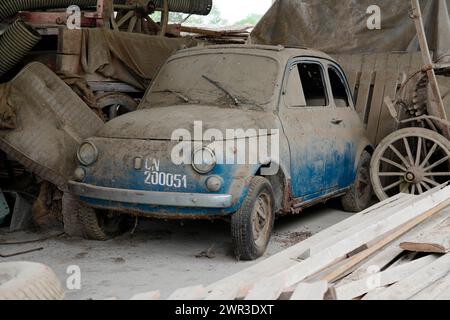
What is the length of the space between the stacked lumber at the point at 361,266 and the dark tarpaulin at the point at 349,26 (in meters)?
4.13

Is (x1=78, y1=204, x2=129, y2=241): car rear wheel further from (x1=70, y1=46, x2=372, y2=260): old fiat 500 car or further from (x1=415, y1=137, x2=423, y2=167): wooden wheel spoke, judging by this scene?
(x1=415, y1=137, x2=423, y2=167): wooden wheel spoke

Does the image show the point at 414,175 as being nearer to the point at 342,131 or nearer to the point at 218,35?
the point at 342,131

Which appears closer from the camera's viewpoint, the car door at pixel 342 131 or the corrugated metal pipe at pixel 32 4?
the car door at pixel 342 131

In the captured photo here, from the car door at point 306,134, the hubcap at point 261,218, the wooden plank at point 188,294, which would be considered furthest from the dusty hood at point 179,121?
the wooden plank at point 188,294

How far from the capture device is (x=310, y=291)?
347 centimetres

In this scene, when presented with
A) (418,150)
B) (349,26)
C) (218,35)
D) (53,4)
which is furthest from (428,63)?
(218,35)

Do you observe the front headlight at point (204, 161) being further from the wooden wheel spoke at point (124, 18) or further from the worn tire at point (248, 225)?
the wooden wheel spoke at point (124, 18)

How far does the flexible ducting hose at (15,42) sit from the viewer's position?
303 inches

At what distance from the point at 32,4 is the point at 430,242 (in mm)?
6539

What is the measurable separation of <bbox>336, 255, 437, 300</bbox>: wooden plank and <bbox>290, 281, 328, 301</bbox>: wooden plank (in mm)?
149

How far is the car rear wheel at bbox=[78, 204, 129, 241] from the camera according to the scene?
612 cm

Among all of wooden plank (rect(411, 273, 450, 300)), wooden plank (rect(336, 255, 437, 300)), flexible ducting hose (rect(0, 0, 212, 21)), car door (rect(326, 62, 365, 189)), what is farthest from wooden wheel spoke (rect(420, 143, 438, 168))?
flexible ducting hose (rect(0, 0, 212, 21))

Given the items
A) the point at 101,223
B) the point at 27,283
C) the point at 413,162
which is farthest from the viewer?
the point at 413,162
